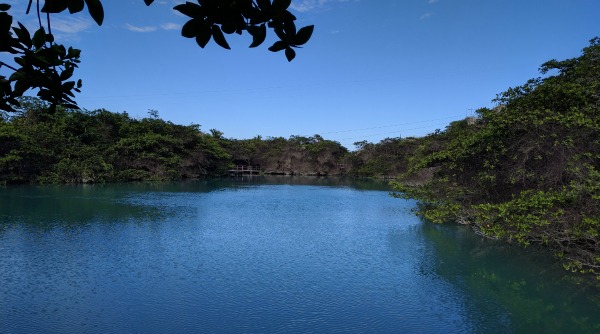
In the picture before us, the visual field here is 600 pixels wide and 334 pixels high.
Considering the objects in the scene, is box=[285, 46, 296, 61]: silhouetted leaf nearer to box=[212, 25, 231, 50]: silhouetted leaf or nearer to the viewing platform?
box=[212, 25, 231, 50]: silhouetted leaf

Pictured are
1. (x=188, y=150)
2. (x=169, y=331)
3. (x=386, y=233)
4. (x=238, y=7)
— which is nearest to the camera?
(x=238, y=7)

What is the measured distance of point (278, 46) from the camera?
1394mm

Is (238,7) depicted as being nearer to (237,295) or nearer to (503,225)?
(237,295)

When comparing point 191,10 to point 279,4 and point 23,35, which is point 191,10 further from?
point 23,35

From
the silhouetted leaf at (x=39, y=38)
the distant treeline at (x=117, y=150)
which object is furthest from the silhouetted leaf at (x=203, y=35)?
the distant treeline at (x=117, y=150)

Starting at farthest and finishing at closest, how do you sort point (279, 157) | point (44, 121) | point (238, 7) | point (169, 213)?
point (279, 157) → point (44, 121) → point (169, 213) → point (238, 7)

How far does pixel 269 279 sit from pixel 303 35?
6.80 metres

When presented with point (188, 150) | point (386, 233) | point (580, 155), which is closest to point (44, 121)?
point (188, 150)

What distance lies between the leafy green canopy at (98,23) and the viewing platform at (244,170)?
4338 centimetres

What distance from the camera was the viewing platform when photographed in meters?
45.8

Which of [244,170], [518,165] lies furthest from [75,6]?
[244,170]

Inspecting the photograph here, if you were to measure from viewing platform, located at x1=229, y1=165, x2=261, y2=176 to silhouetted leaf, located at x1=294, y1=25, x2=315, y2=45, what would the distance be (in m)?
43.7

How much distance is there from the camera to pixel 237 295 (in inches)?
267

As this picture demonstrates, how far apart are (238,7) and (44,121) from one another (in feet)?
99.0
